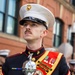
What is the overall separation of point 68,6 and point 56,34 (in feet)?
7.57

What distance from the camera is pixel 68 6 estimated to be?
1956 centimetres

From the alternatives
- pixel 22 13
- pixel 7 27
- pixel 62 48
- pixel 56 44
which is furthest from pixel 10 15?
pixel 22 13

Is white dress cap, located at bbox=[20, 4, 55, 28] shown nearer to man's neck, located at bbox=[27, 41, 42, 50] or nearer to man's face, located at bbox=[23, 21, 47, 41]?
man's face, located at bbox=[23, 21, 47, 41]

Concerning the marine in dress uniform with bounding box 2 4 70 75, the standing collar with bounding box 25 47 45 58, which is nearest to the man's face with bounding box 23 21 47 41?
→ the marine in dress uniform with bounding box 2 4 70 75

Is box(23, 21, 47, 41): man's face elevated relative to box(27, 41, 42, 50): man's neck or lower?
elevated

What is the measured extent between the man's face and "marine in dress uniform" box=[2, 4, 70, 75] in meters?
0.04

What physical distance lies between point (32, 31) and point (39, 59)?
0.34 meters

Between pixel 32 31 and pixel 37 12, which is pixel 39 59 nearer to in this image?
pixel 32 31

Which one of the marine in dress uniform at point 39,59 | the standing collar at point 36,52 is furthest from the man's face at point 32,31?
the standing collar at point 36,52

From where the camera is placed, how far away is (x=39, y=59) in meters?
3.27

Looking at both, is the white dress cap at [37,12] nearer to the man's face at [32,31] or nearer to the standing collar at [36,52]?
the man's face at [32,31]

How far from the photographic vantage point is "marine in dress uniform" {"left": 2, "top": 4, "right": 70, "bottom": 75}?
3.16m

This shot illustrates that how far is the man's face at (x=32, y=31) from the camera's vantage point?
10.0 feet

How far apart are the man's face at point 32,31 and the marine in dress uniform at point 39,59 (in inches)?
1.6
